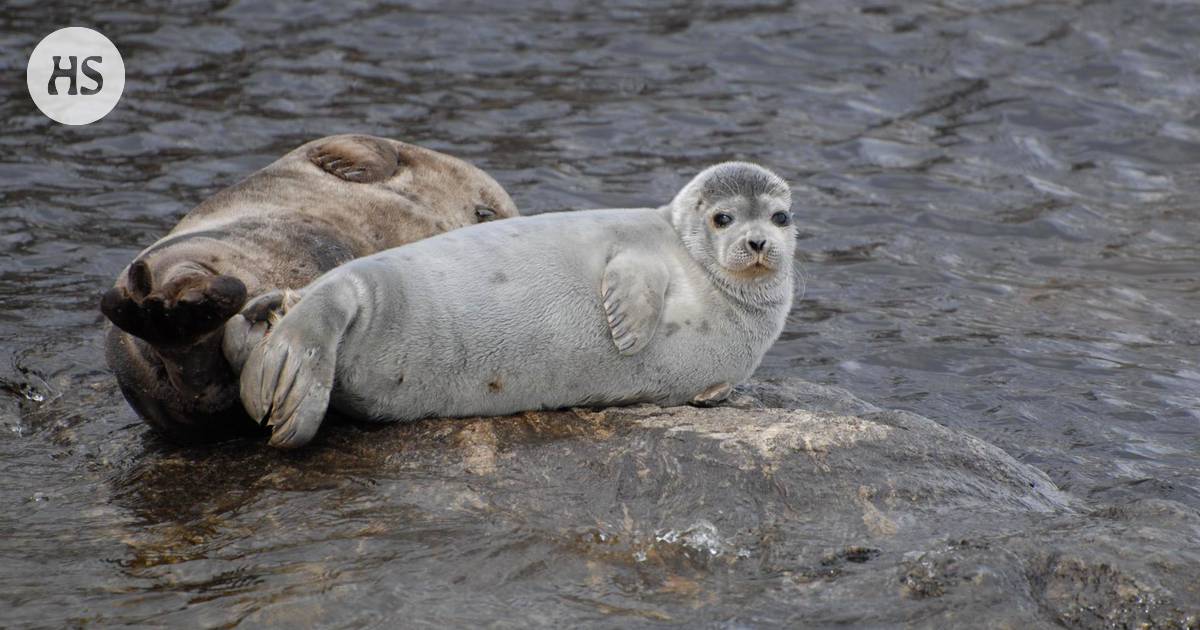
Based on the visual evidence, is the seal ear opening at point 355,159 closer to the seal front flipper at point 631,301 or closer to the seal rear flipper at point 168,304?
the seal front flipper at point 631,301

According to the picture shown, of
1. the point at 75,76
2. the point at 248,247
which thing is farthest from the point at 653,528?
the point at 75,76

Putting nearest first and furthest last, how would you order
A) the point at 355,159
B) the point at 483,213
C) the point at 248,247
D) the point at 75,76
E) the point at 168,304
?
the point at 168,304, the point at 248,247, the point at 355,159, the point at 483,213, the point at 75,76

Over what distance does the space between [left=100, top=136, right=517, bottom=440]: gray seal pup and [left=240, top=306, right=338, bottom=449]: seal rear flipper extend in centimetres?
19

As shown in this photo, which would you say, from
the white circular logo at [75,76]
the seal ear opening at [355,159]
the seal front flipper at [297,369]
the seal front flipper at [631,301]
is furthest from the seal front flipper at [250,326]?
the white circular logo at [75,76]

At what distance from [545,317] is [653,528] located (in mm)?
1013

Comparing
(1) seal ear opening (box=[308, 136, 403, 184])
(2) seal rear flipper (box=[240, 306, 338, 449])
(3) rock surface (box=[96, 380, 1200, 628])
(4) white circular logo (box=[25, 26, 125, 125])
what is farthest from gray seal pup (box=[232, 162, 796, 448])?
Answer: (4) white circular logo (box=[25, 26, 125, 125])

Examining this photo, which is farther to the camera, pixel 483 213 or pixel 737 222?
pixel 483 213

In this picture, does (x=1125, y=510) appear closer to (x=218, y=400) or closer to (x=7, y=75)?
(x=218, y=400)

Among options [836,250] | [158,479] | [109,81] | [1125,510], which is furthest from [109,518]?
[109,81]

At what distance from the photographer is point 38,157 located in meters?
10.3

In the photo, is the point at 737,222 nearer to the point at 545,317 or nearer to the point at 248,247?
the point at 545,317

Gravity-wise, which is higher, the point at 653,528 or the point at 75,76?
the point at 75,76

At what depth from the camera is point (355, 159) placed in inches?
285

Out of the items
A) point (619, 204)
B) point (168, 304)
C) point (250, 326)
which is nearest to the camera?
point (168, 304)
